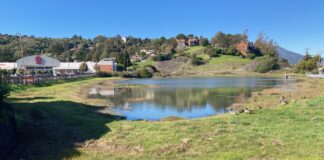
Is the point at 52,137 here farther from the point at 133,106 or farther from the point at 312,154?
the point at 133,106

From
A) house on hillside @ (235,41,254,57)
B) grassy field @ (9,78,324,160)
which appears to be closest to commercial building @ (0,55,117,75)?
house on hillside @ (235,41,254,57)

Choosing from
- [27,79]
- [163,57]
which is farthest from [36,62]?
[27,79]

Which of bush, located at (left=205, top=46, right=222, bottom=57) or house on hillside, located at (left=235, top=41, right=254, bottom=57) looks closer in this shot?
bush, located at (left=205, top=46, right=222, bottom=57)

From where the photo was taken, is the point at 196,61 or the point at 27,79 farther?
the point at 196,61

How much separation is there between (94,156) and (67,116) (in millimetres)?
10670

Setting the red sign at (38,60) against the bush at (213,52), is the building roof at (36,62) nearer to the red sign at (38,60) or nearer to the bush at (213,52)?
the red sign at (38,60)

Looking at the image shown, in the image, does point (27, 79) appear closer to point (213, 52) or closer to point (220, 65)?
point (220, 65)

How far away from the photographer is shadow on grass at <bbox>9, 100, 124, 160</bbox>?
1363cm

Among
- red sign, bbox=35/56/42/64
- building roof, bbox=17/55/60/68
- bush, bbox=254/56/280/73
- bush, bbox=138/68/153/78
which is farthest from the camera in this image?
bush, bbox=254/56/280/73

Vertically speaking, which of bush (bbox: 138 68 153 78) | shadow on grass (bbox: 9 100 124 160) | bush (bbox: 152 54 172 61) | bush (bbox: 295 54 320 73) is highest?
bush (bbox: 152 54 172 61)

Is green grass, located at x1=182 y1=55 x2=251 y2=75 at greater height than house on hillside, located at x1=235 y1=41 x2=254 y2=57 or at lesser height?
lesser

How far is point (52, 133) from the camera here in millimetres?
17359

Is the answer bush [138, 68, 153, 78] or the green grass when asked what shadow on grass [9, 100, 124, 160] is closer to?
bush [138, 68, 153, 78]

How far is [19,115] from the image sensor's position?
1981 cm
